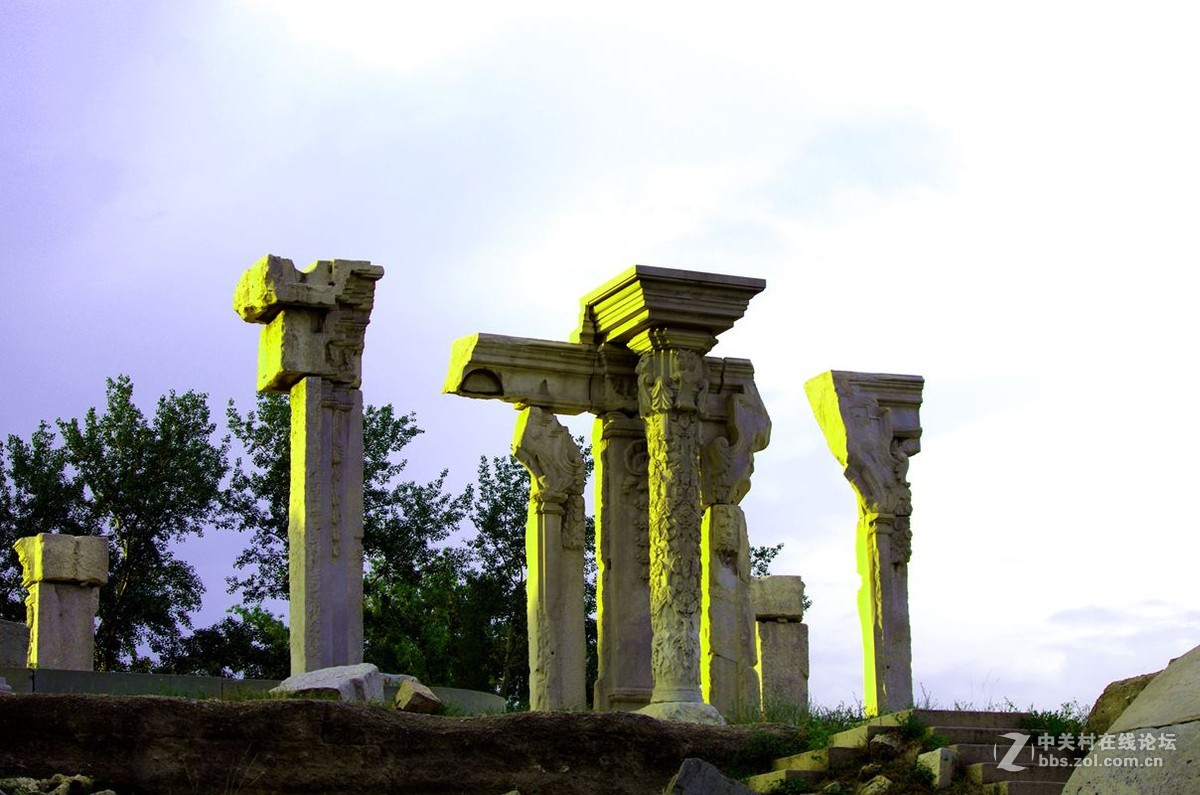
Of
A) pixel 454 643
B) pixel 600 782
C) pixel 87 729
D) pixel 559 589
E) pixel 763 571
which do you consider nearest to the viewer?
pixel 87 729

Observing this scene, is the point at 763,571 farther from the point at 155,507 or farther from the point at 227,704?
the point at 227,704

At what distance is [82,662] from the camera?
22.8 meters

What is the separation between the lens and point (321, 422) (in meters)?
17.3

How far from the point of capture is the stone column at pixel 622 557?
19.1 m

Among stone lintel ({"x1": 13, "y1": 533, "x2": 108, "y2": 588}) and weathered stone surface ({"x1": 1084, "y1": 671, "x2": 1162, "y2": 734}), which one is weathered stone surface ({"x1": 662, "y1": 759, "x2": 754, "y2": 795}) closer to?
weathered stone surface ({"x1": 1084, "y1": 671, "x2": 1162, "y2": 734})

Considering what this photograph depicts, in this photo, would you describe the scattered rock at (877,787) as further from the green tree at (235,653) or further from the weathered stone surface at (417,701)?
the green tree at (235,653)

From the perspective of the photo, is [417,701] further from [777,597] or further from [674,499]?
[777,597]

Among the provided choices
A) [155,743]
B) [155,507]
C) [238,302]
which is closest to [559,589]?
[238,302]

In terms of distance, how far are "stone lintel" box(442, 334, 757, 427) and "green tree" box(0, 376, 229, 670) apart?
41.0 feet

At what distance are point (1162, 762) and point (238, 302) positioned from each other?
Answer: 9.91 m

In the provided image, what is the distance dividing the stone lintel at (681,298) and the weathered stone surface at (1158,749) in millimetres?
7785

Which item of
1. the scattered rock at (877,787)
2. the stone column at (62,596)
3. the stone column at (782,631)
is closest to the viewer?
the scattered rock at (877,787)

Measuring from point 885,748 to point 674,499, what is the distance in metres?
4.40

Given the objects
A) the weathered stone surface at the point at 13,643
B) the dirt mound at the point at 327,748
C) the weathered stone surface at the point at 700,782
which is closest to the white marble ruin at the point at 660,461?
the dirt mound at the point at 327,748
